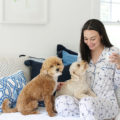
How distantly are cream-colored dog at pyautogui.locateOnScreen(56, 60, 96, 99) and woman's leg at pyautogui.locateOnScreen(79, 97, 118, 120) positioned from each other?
0.47ft

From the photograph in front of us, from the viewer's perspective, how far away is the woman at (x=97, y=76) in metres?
1.75

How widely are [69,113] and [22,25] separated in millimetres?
1023

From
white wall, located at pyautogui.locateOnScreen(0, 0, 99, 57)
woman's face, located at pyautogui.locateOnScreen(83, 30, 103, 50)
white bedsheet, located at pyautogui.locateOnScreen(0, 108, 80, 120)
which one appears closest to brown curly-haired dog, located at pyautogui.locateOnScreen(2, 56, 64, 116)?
white bedsheet, located at pyautogui.locateOnScreen(0, 108, 80, 120)

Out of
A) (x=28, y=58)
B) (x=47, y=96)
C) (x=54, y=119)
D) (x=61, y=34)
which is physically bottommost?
(x=54, y=119)

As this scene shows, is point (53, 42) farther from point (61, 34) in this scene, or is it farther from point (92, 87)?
point (92, 87)

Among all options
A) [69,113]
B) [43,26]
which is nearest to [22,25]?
[43,26]

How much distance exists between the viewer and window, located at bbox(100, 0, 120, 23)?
2961 mm

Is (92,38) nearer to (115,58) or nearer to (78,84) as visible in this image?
(115,58)

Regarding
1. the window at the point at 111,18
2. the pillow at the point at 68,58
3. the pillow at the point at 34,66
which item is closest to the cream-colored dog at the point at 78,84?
the pillow at the point at 34,66

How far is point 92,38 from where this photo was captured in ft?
6.27

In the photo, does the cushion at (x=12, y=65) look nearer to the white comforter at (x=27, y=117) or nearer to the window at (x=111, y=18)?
the white comforter at (x=27, y=117)

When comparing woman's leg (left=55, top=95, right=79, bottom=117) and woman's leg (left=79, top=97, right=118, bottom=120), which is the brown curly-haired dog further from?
woman's leg (left=79, top=97, right=118, bottom=120)

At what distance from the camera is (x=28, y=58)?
2.27 m

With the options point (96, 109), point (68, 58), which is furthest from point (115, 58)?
point (68, 58)
